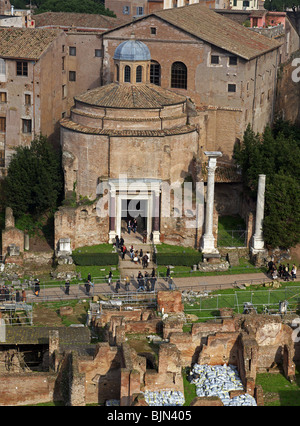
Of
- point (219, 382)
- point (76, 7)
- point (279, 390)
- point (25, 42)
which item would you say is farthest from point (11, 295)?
point (76, 7)

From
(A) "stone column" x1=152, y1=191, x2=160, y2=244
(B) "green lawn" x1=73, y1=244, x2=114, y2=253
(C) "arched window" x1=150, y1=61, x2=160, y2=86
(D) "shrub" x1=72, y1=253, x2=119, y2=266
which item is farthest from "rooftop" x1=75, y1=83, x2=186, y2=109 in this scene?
(D) "shrub" x1=72, y1=253, x2=119, y2=266

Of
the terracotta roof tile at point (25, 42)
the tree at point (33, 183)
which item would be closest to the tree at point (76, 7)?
the terracotta roof tile at point (25, 42)

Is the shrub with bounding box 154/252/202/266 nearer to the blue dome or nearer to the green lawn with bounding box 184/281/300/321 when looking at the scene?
the green lawn with bounding box 184/281/300/321

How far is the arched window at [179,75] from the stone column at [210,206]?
31.2 feet

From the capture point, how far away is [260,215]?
2351 inches

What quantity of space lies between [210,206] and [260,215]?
2.86 meters

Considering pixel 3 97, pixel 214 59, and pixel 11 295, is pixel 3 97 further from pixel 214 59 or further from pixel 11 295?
pixel 11 295

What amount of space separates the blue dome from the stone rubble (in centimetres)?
2174

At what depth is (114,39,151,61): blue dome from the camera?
6234cm

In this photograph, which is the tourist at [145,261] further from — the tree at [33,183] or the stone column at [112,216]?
the tree at [33,183]

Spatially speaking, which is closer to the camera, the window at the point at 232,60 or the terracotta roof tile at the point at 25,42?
the terracotta roof tile at the point at 25,42

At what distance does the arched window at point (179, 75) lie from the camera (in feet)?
221

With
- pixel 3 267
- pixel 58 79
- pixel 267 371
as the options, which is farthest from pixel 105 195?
pixel 267 371

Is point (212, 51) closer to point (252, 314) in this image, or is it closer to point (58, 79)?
point (58, 79)
